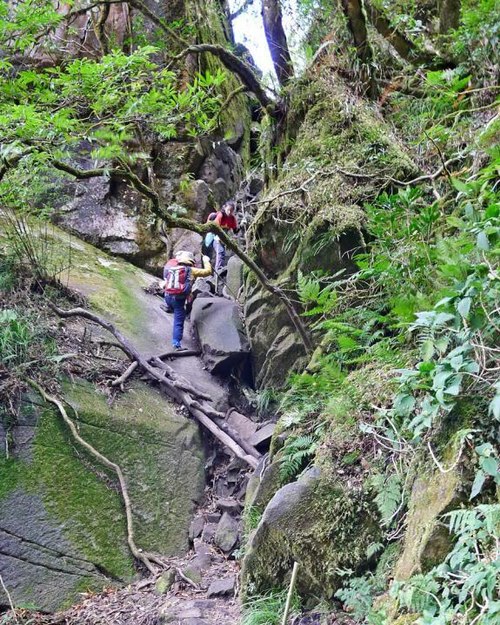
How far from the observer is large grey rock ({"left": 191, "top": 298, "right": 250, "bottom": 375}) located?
7.79 meters

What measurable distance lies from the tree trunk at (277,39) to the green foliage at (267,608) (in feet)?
23.0

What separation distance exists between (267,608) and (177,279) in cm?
552

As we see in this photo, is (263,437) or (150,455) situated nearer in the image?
(150,455)

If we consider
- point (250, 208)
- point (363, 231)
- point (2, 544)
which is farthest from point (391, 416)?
point (250, 208)

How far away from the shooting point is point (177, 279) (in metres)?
8.24

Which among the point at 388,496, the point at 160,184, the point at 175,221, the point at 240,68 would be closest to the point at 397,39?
the point at 240,68

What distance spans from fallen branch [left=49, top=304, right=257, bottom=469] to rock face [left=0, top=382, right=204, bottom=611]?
0.73ft

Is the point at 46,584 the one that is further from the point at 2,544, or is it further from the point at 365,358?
the point at 365,358

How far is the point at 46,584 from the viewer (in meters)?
5.10

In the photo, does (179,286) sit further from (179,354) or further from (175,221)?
(175,221)

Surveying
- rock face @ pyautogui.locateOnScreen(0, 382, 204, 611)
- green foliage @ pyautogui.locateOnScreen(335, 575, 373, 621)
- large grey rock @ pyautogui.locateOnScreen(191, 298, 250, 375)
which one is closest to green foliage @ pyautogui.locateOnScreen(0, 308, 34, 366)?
rock face @ pyautogui.locateOnScreen(0, 382, 204, 611)

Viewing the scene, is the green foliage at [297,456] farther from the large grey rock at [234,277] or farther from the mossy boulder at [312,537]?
the large grey rock at [234,277]

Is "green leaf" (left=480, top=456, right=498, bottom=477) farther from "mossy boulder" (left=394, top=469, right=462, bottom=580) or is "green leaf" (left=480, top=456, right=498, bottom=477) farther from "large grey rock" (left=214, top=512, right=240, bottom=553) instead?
"large grey rock" (left=214, top=512, right=240, bottom=553)

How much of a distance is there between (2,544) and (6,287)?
3473 mm
